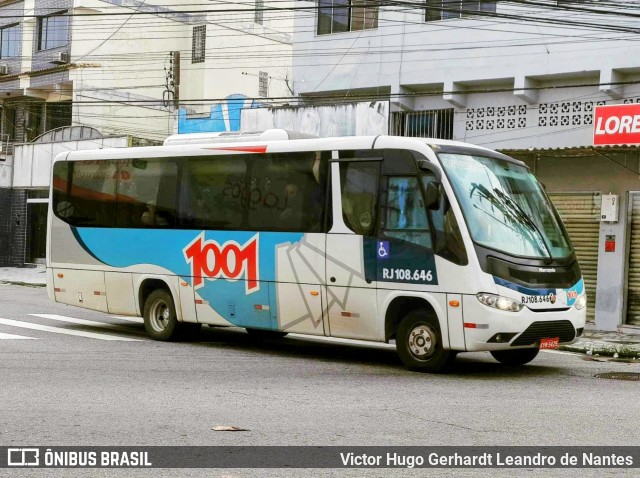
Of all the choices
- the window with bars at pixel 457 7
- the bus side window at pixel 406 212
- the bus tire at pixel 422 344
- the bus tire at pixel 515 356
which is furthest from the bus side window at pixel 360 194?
the window with bars at pixel 457 7

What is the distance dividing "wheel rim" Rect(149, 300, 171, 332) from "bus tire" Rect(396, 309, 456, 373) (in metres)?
4.61

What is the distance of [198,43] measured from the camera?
1791 inches

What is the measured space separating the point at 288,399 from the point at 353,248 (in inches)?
145

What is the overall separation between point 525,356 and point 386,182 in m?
3.15

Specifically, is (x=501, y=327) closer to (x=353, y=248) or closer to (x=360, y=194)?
(x=353, y=248)

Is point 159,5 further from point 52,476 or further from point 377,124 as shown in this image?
point 52,476

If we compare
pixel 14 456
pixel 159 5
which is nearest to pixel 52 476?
pixel 14 456

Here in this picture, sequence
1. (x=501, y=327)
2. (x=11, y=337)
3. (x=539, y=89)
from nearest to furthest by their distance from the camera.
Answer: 1. (x=501, y=327)
2. (x=11, y=337)
3. (x=539, y=89)

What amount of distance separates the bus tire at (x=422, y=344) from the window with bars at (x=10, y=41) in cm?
3446

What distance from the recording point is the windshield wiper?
41.6ft

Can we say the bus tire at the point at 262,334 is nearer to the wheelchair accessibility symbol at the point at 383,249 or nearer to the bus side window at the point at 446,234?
the wheelchair accessibility symbol at the point at 383,249

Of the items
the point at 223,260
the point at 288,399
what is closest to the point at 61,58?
the point at 223,260

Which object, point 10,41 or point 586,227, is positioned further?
point 10,41

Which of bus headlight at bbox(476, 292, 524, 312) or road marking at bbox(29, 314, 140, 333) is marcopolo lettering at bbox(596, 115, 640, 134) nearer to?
bus headlight at bbox(476, 292, 524, 312)
